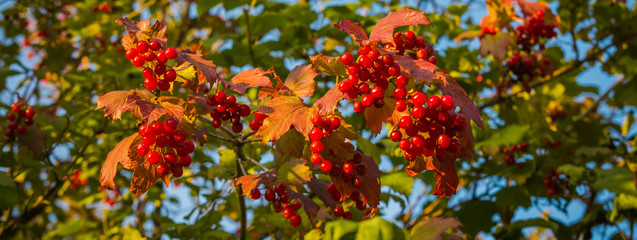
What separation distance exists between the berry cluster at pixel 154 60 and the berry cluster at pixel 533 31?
275 centimetres

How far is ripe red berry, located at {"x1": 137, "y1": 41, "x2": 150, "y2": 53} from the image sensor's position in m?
1.62

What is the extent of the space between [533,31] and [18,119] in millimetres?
3585

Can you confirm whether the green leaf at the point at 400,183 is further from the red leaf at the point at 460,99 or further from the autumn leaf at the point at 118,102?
the autumn leaf at the point at 118,102

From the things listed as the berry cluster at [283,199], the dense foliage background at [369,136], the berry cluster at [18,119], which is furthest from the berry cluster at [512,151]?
the berry cluster at [18,119]

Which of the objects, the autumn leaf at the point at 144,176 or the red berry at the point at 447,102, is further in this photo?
the autumn leaf at the point at 144,176

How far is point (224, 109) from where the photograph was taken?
1.76 m

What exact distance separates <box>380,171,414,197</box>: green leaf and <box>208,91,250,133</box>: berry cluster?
1.10 m

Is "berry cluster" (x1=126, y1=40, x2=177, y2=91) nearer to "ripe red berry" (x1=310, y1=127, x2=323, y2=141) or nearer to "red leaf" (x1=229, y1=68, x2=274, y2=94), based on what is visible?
"red leaf" (x1=229, y1=68, x2=274, y2=94)

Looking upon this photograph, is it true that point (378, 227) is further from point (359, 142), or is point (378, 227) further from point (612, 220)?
point (612, 220)

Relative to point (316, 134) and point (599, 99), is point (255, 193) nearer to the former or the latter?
point (316, 134)

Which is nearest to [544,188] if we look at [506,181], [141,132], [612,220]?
[506,181]

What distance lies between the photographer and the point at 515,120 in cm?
402

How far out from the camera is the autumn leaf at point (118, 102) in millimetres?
1490

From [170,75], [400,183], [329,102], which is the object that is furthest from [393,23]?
[400,183]
